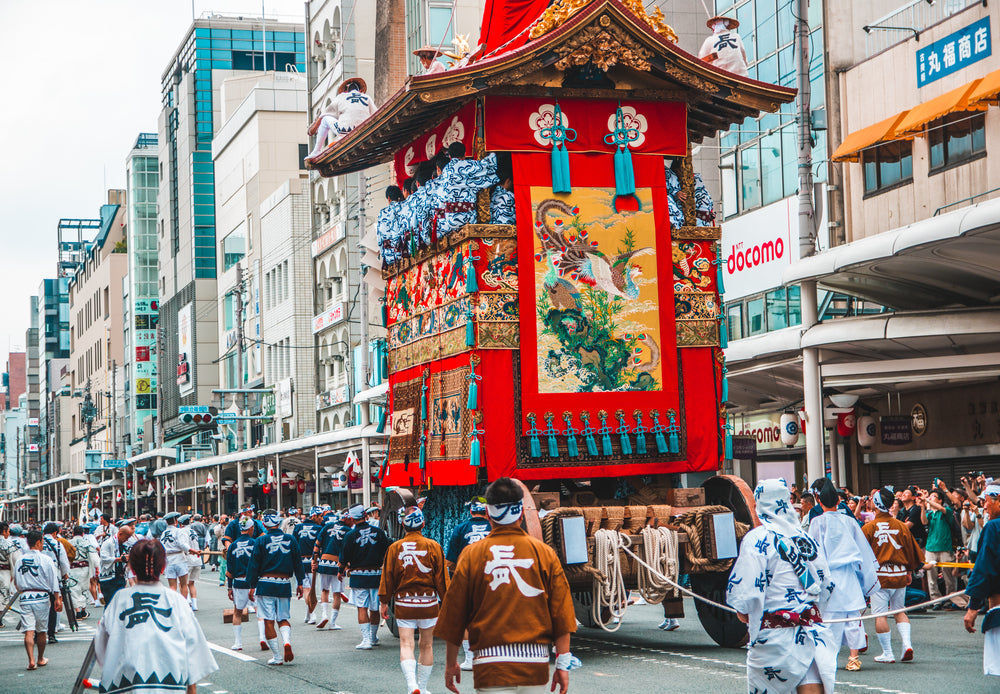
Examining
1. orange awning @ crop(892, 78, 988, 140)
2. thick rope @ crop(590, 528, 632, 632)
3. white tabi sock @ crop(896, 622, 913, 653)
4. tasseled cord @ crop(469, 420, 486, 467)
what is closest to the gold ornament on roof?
tasseled cord @ crop(469, 420, 486, 467)

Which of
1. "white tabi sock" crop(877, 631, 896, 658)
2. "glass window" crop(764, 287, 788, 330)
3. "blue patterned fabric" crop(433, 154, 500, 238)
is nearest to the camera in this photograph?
"white tabi sock" crop(877, 631, 896, 658)

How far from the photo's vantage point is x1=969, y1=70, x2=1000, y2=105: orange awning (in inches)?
917

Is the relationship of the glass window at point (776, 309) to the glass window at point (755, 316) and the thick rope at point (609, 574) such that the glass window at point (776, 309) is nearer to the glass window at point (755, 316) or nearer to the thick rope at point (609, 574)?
the glass window at point (755, 316)

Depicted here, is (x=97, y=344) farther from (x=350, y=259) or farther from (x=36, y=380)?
(x=350, y=259)

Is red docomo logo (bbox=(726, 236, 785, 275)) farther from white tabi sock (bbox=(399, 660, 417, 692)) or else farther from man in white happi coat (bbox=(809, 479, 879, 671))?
white tabi sock (bbox=(399, 660, 417, 692))

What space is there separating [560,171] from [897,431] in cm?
1458

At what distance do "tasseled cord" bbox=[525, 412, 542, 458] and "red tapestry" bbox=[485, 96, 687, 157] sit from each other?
117 inches

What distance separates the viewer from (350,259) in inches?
2263

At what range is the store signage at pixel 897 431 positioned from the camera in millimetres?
27500

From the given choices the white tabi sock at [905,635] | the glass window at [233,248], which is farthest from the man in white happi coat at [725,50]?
the glass window at [233,248]

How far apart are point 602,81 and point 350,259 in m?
42.3

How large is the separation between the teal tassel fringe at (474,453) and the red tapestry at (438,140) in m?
3.40

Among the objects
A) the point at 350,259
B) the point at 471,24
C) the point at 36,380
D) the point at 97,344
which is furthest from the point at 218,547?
the point at 36,380

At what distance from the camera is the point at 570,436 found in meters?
15.3
